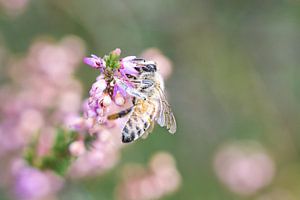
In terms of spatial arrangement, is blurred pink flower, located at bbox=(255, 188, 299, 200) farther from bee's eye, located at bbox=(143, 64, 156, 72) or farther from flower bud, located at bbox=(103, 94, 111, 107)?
flower bud, located at bbox=(103, 94, 111, 107)

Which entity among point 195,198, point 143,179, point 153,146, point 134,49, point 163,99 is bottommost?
point 163,99

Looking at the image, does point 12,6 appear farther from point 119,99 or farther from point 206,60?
point 119,99

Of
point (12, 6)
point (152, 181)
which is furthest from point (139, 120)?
point (12, 6)

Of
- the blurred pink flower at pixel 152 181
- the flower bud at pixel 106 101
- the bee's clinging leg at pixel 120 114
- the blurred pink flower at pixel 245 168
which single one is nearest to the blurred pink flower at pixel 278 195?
the blurred pink flower at pixel 245 168

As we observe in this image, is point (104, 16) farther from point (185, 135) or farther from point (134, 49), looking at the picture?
point (185, 135)

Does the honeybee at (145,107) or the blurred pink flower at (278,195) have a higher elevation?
the blurred pink flower at (278,195)

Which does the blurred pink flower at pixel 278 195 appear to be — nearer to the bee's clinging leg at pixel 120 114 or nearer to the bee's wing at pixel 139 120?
the bee's wing at pixel 139 120

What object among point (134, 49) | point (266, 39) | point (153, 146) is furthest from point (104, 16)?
point (266, 39)

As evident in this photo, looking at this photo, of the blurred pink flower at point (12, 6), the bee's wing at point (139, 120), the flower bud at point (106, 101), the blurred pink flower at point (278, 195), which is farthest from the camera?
the blurred pink flower at point (278, 195)
